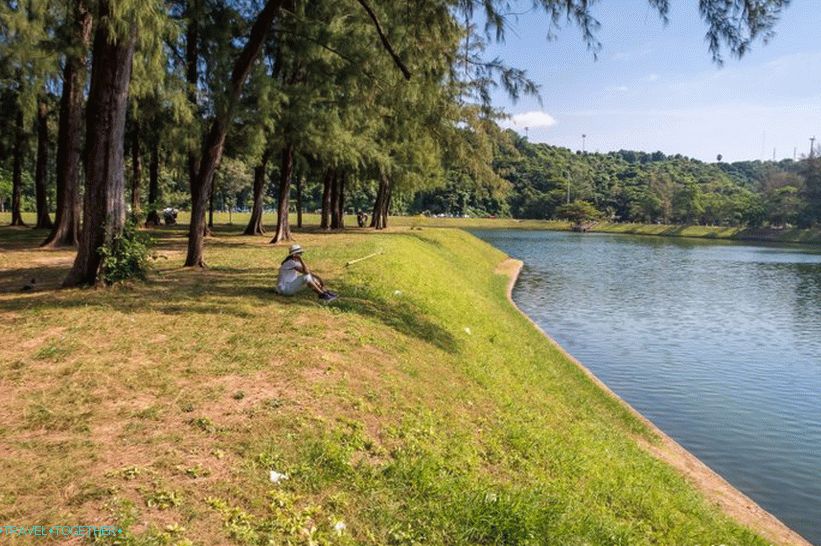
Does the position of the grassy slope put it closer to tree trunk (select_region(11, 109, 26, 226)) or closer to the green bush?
the green bush

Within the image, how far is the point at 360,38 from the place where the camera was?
16406 mm

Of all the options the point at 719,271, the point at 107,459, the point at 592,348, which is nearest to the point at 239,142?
the point at 592,348

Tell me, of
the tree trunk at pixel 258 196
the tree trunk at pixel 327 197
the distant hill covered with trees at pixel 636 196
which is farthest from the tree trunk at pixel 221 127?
the distant hill covered with trees at pixel 636 196

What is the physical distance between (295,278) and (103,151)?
4.02 m

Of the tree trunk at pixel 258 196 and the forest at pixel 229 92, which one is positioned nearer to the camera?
the forest at pixel 229 92

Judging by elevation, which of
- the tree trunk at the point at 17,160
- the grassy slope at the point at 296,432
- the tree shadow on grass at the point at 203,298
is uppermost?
the tree trunk at the point at 17,160

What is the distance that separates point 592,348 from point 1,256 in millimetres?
16943

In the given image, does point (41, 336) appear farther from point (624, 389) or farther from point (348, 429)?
point (624, 389)

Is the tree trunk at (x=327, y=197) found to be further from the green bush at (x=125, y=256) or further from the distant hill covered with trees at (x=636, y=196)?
the distant hill covered with trees at (x=636, y=196)

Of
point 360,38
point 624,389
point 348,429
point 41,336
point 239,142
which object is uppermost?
point 360,38

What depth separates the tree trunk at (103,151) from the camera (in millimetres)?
10180

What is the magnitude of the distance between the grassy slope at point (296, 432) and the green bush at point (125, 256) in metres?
0.41

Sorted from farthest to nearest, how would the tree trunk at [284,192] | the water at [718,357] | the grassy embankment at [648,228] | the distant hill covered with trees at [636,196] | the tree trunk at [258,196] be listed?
the distant hill covered with trees at [636,196], the grassy embankment at [648,228], the tree trunk at [258,196], the tree trunk at [284,192], the water at [718,357]

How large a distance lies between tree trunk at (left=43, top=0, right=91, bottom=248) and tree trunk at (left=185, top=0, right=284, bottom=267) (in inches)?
215
